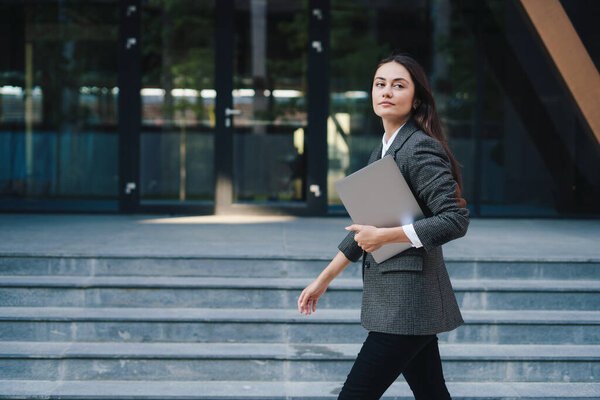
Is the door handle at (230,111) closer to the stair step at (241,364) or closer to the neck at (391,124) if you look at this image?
the stair step at (241,364)

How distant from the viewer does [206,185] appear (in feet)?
29.1

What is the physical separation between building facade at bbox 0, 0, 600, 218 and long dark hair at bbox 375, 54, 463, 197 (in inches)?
239

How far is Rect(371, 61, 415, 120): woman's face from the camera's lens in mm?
2502

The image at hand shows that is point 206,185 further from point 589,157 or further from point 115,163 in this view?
point 589,157

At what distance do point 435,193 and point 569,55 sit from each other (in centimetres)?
482

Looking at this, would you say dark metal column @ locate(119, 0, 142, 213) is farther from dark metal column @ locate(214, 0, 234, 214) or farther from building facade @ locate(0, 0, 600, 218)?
dark metal column @ locate(214, 0, 234, 214)

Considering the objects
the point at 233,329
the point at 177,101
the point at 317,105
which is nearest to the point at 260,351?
the point at 233,329

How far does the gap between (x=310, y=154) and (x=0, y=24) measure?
13.3 feet

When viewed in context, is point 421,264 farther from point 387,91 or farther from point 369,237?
point 387,91

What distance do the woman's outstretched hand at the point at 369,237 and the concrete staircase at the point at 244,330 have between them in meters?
2.15

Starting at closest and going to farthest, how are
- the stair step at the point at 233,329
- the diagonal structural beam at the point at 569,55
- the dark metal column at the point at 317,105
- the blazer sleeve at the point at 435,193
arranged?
the blazer sleeve at the point at 435,193
the stair step at the point at 233,329
the diagonal structural beam at the point at 569,55
the dark metal column at the point at 317,105

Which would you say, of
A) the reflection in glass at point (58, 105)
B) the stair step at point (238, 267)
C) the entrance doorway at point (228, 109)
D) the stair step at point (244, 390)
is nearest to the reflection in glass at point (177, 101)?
the entrance doorway at point (228, 109)

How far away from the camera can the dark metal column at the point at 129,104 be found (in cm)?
866

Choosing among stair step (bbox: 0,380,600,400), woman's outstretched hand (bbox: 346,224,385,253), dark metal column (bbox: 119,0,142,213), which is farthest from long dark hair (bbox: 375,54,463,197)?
dark metal column (bbox: 119,0,142,213)
